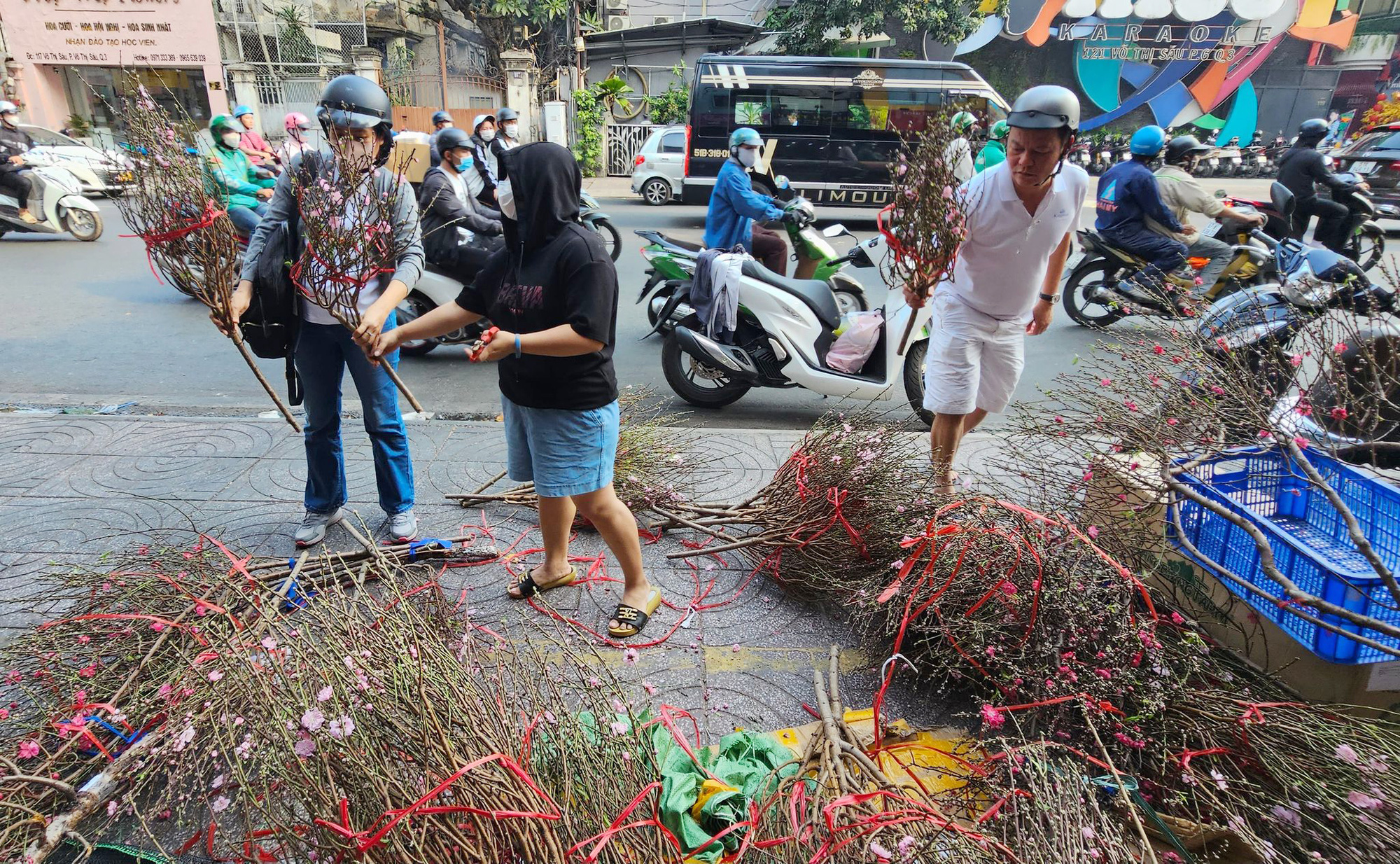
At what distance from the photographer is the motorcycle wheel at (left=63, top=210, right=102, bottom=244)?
10430 mm

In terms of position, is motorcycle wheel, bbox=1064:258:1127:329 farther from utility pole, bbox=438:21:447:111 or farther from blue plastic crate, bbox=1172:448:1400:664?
utility pole, bbox=438:21:447:111

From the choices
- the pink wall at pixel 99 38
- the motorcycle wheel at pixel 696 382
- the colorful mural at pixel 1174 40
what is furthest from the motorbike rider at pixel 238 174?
the colorful mural at pixel 1174 40

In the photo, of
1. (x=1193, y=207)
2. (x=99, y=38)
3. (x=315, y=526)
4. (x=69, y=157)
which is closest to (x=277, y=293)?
(x=315, y=526)

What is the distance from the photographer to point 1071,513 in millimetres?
2586

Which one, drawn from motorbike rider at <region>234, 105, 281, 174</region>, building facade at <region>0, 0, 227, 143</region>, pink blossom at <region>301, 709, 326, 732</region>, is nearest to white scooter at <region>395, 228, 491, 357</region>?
motorbike rider at <region>234, 105, 281, 174</region>

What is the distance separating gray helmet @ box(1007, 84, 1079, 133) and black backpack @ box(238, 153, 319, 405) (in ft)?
8.27

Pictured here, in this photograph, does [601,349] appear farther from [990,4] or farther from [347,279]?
[990,4]

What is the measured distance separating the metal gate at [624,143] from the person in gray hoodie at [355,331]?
18.2 metres

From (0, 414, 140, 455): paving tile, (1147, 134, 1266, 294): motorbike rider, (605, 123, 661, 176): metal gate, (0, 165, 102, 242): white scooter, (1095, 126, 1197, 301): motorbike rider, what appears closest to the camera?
(0, 414, 140, 455): paving tile

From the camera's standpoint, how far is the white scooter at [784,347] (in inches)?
190

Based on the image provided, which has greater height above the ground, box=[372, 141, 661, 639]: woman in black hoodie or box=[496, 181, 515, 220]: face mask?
box=[496, 181, 515, 220]: face mask

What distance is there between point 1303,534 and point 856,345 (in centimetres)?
278

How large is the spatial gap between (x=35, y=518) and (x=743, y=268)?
3866mm

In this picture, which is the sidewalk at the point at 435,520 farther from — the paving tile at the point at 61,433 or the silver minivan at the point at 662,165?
the silver minivan at the point at 662,165
